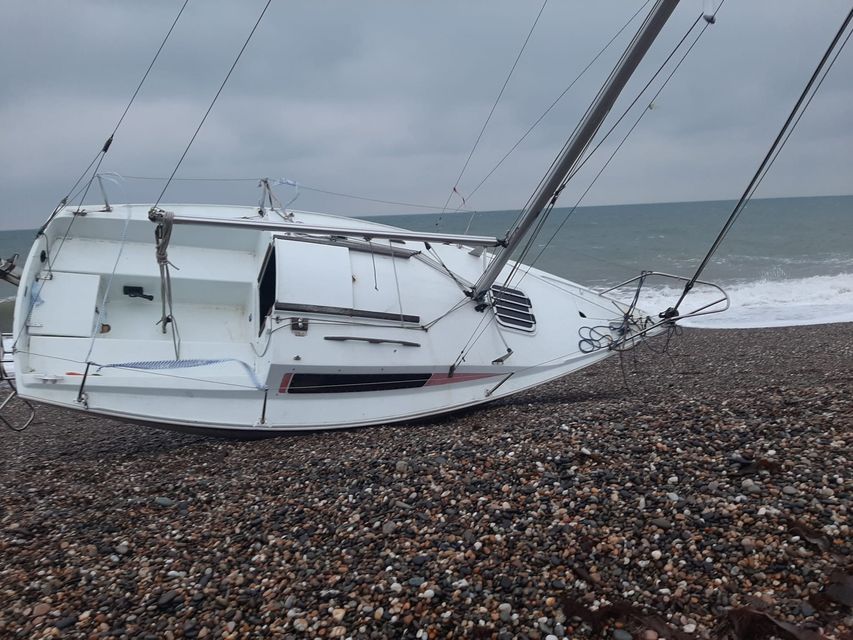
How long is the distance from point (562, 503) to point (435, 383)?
147 inches

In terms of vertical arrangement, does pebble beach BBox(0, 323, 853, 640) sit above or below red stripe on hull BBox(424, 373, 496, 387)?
below

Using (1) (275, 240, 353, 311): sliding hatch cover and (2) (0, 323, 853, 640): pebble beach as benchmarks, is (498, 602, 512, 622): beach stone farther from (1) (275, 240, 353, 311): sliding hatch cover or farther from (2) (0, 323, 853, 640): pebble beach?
(1) (275, 240, 353, 311): sliding hatch cover

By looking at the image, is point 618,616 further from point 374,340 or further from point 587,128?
point 587,128

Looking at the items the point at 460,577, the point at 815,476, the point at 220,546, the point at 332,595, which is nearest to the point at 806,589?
the point at 815,476

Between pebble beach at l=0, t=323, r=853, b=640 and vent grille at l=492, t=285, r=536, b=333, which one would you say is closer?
pebble beach at l=0, t=323, r=853, b=640

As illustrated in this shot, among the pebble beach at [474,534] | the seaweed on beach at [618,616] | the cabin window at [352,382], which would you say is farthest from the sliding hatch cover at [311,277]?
the seaweed on beach at [618,616]

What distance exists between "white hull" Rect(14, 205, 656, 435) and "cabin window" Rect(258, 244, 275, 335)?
34 mm

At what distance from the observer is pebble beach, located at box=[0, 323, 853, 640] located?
3.54 m

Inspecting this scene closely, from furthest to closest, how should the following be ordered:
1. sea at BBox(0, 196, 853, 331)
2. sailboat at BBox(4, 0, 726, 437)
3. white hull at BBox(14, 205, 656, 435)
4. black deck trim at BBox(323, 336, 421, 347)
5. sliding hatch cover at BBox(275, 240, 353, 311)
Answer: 1. sea at BBox(0, 196, 853, 331)
2. sliding hatch cover at BBox(275, 240, 353, 311)
3. black deck trim at BBox(323, 336, 421, 347)
4. white hull at BBox(14, 205, 656, 435)
5. sailboat at BBox(4, 0, 726, 437)

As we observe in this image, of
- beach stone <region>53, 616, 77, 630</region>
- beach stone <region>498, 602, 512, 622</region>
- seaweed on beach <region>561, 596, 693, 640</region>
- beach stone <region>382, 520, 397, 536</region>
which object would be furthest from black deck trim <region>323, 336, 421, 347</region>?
seaweed on beach <region>561, 596, 693, 640</region>

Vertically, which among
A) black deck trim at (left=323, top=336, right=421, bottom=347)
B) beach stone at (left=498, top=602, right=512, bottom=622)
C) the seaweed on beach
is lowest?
the seaweed on beach

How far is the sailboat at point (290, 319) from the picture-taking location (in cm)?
729

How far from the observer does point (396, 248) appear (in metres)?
9.30

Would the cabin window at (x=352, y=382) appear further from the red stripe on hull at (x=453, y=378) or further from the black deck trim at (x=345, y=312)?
the black deck trim at (x=345, y=312)
